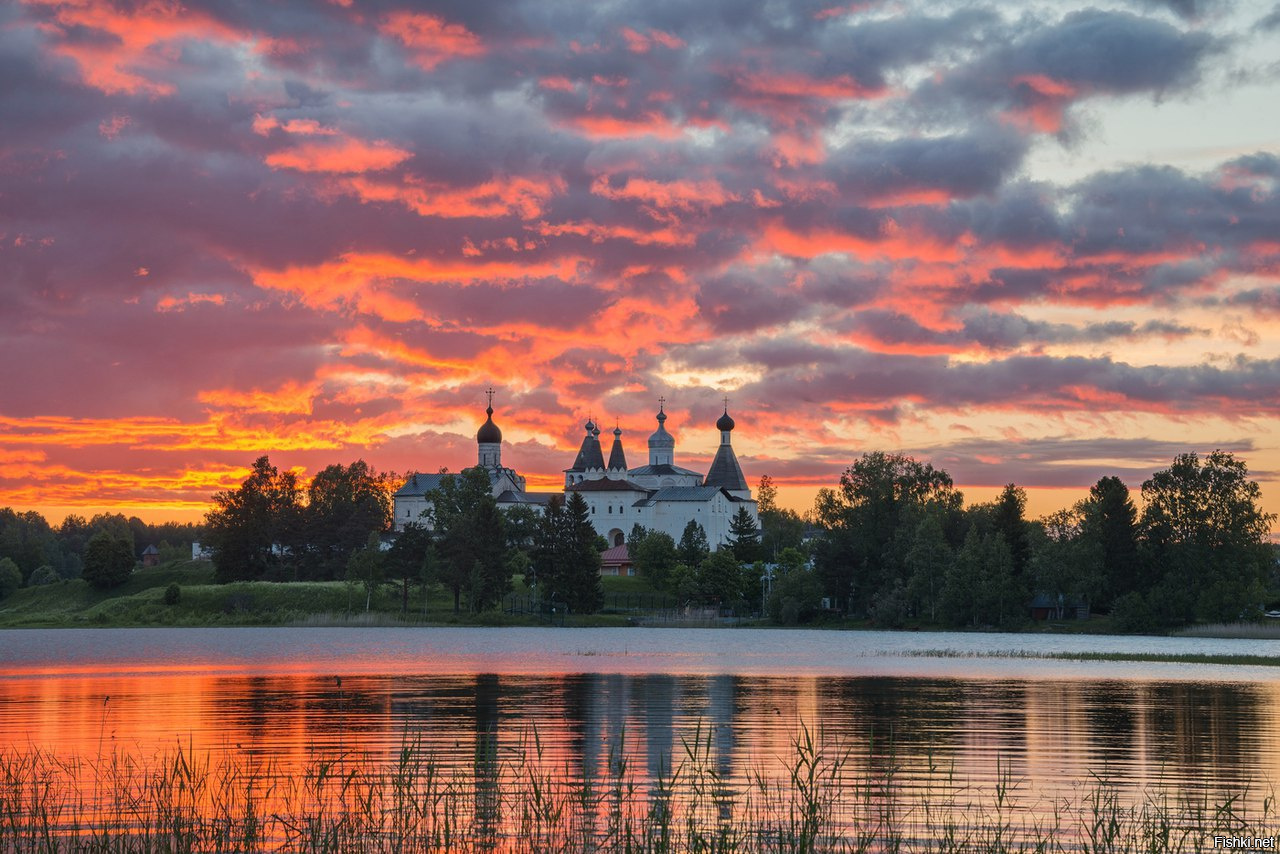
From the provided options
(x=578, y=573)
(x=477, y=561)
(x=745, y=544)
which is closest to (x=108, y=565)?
(x=477, y=561)

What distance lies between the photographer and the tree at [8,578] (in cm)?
14182

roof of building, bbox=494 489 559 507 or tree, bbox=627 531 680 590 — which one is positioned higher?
roof of building, bbox=494 489 559 507

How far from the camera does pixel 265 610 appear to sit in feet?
383

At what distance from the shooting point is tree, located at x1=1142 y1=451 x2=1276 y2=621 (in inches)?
3597

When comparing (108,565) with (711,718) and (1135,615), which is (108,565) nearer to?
(1135,615)

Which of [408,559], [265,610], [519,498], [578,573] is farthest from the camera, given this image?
[519,498]

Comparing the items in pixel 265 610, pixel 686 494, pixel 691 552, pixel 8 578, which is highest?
pixel 686 494

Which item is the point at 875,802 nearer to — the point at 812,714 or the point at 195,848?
the point at 195,848

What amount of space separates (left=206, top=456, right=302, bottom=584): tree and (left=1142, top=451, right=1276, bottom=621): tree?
286ft

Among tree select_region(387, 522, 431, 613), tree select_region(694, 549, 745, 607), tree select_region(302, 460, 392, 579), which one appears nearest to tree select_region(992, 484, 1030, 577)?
tree select_region(694, 549, 745, 607)

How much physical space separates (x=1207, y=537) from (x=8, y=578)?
4410 inches

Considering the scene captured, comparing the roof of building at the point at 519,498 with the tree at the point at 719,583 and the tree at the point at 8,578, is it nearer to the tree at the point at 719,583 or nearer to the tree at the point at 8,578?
the tree at the point at 8,578

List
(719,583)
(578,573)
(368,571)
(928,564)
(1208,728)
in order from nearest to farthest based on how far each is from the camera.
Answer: (1208,728) < (928,564) < (578,573) < (368,571) < (719,583)

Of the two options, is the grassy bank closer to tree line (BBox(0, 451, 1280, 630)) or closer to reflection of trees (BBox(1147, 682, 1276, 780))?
tree line (BBox(0, 451, 1280, 630))
